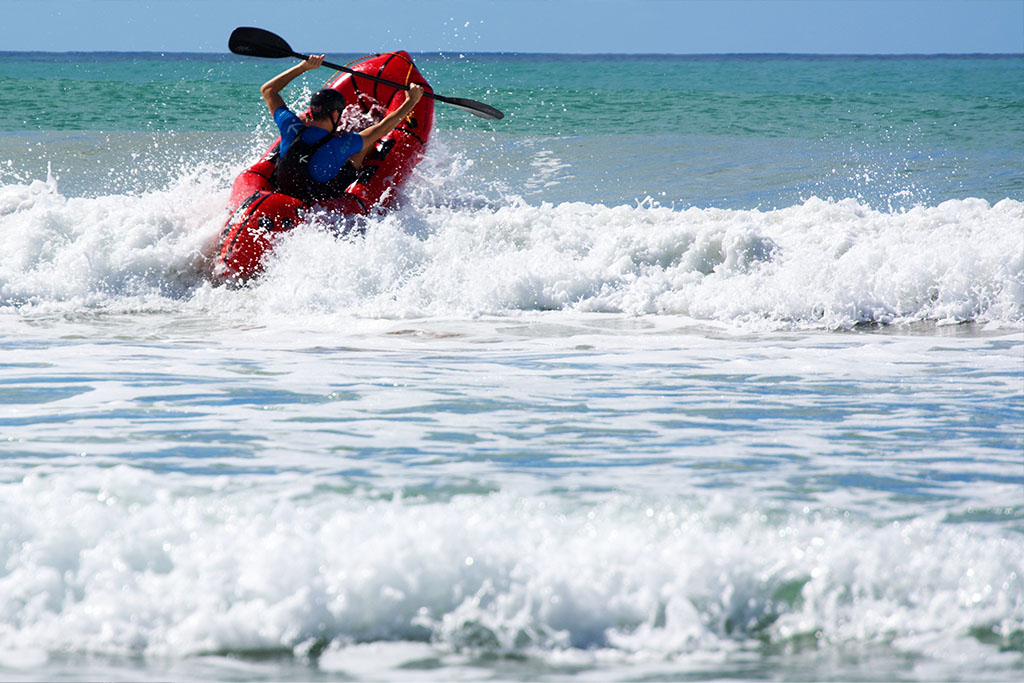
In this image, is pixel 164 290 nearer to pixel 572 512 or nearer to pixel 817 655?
pixel 572 512

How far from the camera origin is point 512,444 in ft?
10.5

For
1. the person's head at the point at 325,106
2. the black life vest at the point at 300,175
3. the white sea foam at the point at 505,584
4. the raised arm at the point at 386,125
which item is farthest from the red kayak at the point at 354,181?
the white sea foam at the point at 505,584

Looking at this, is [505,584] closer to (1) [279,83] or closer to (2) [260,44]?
(1) [279,83]

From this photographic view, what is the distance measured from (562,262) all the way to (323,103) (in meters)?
1.77

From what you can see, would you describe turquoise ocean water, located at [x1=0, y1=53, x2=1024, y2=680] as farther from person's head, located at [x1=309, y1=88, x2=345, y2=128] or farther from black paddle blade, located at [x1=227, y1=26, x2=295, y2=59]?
black paddle blade, located at [x1=227, y1=26, x2=295, y2=59]

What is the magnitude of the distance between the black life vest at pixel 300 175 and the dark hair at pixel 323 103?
0.14m

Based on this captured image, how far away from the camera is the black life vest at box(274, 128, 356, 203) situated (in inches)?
257

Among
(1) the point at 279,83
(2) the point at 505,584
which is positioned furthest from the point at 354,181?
(2) the point at 505,584

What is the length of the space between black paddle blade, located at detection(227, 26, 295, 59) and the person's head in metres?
1.37

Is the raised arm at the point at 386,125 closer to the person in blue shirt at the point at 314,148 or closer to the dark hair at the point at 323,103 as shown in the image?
the person in blue shirt at the point at 314,148

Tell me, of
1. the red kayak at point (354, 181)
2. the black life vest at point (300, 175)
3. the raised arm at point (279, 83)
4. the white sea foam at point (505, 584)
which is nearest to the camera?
the white sea foam at point (505, 584)

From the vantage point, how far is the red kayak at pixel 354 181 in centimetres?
637

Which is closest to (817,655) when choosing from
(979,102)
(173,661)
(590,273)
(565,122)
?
(173,661)

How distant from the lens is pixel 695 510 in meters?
2.54
